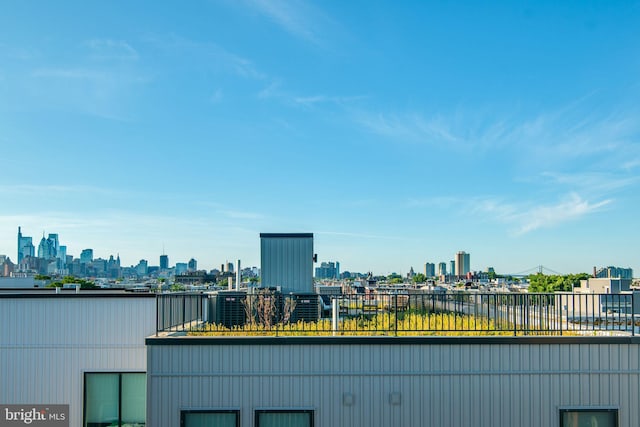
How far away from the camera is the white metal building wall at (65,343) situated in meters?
10.1

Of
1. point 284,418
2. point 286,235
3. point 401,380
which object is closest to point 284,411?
point 284,418

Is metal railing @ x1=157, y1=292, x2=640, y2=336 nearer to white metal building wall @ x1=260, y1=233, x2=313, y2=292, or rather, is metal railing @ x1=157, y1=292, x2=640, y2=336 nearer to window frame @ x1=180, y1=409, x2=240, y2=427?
window frame @ x1=180, y1=409, x2=240, y2=427

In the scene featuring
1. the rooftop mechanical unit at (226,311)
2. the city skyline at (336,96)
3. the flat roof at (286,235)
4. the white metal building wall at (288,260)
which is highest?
the city skyline at (336,96)

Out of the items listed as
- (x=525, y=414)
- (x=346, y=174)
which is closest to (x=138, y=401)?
(x=525, y=414)

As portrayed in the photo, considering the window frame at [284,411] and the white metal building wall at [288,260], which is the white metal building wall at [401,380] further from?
the white metal building wall at [288,260]

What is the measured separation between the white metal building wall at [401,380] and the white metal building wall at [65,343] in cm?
137

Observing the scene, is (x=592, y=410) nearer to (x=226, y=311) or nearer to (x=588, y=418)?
(x=588, y=418)

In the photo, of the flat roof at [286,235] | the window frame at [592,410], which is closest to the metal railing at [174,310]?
the flat roof at [286,235]

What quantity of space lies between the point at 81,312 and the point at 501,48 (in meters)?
19.5

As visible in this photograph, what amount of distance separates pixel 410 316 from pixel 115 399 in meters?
5.79

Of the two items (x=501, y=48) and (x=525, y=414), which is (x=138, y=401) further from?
(x=501, y=48)

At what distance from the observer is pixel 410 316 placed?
398 inches

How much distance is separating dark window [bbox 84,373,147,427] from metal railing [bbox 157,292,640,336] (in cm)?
131

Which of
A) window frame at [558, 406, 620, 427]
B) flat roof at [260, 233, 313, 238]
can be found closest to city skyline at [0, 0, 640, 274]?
flat roof at [260, 233, 313, 238]
